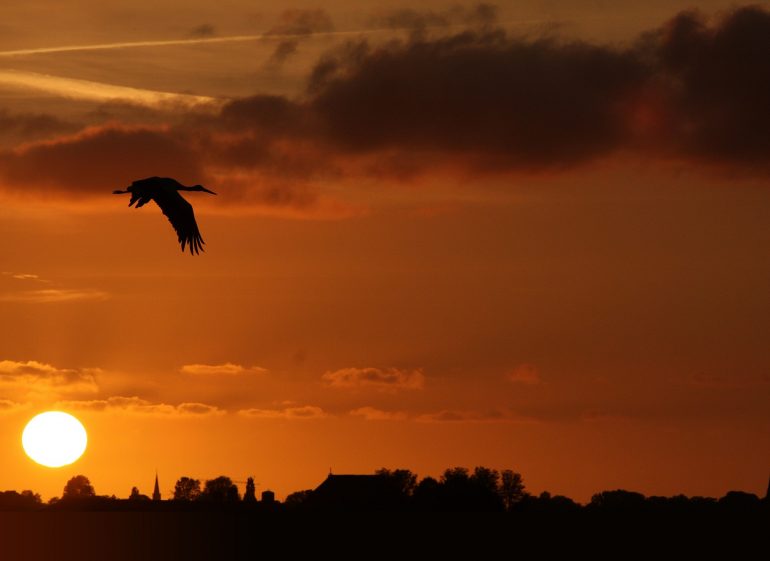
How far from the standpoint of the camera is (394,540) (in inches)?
5714

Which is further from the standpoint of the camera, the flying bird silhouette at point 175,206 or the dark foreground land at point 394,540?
the dark foreground land at point 394,540

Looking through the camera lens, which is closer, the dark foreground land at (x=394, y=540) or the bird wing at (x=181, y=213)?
the bird wing at (x=181, y=213)

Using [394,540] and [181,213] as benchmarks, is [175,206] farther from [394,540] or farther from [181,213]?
[394,540]

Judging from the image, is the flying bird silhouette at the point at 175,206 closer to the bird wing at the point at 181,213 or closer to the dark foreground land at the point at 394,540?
the bird wing at the point at 181,213

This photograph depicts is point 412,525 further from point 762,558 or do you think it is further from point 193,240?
point 193,240

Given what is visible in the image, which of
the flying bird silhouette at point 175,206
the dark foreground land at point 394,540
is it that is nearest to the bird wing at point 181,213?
the flying bird silhouette at point 175,206

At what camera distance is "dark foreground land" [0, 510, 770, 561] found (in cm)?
12056

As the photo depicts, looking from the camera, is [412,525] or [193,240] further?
[412,525]

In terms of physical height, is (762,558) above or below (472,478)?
below

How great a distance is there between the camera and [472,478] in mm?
191500

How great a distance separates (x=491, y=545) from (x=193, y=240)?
3333 inches

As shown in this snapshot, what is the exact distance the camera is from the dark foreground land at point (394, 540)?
396 ft

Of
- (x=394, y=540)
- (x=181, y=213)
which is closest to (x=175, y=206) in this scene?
(x=181, y=213)

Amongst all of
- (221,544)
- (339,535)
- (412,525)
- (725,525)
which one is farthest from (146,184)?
(725,525)
